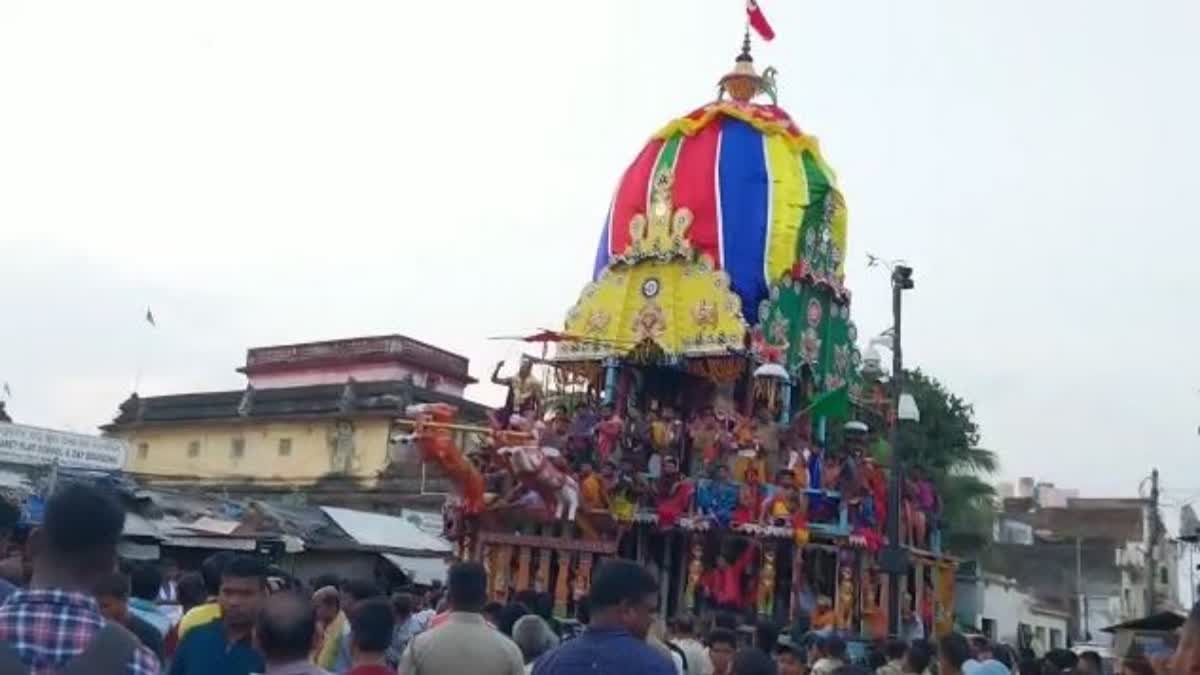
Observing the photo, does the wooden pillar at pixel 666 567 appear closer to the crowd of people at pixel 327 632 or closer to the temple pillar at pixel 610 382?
the temple pillar at pixel 610 382

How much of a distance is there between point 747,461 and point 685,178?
572 cm

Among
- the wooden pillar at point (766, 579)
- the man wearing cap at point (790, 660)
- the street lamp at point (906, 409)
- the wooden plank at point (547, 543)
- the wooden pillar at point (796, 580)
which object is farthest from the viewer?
the wooden pillar at point (796, 580)

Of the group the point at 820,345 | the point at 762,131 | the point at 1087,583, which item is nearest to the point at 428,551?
the point at 820,345

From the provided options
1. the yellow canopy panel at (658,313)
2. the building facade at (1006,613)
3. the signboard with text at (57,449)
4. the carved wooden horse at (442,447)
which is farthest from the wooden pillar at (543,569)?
the building facade at (1006,613)

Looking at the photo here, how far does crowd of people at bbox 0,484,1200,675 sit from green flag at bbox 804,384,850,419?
11.7 meters

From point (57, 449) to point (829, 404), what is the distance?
13891 millimetres

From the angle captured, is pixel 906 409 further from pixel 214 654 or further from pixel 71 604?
pixel 71 604

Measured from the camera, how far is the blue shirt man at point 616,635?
4.73m

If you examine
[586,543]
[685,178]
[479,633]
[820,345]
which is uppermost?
[685,178]

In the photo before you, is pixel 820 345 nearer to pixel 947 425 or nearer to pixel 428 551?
pixel 428 551

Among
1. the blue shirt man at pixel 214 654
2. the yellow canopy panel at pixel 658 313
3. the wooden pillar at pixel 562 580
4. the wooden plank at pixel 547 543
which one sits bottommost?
the blue shirt man at pixel 214 654

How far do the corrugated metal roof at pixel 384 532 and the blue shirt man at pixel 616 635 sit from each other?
19562 mm

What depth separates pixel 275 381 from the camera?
40875 mm

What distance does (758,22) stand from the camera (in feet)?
89.5
